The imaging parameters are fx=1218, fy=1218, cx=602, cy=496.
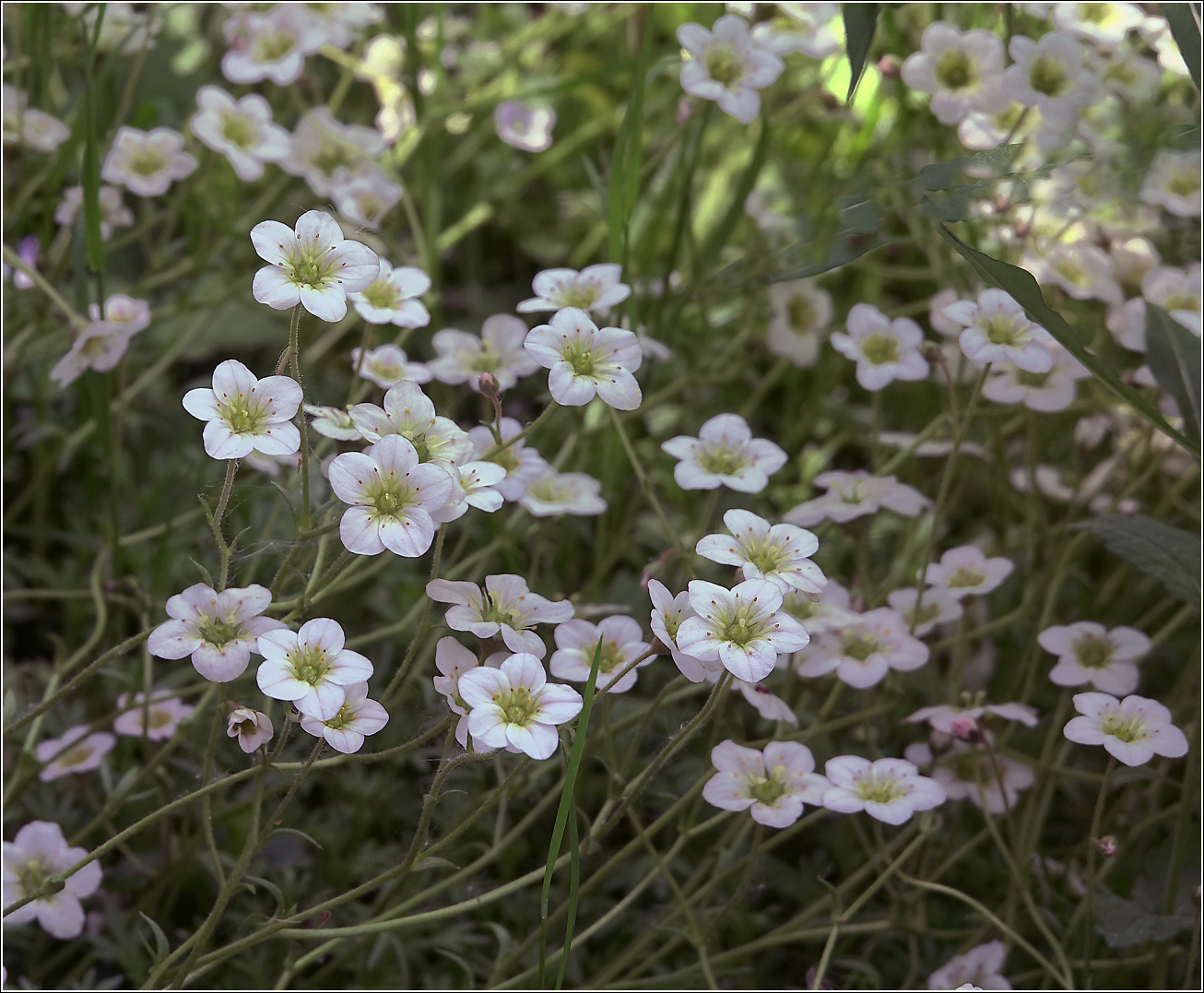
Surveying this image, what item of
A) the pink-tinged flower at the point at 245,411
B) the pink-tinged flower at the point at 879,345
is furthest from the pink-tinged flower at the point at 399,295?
the pink-tinged flower at the point at 879,345

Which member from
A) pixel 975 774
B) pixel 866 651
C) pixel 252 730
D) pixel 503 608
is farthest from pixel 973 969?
pixel 252 730

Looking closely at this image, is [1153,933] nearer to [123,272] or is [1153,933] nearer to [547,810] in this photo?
[547,810]

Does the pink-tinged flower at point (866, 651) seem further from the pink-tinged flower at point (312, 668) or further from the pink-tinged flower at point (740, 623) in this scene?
the pink-tinged flower at point (312, 668)

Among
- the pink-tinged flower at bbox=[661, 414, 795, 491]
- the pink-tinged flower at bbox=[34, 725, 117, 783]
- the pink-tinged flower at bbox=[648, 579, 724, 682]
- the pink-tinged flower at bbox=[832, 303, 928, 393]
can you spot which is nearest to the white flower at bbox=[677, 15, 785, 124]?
the pink-tinged flower at bbox=[832, 303, 928, 393]

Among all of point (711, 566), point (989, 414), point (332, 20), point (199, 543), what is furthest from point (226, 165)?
point (989, 414)

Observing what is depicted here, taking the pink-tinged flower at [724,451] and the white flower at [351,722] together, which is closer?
the white flower at [351,722]

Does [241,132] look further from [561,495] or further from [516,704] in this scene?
[516,704]

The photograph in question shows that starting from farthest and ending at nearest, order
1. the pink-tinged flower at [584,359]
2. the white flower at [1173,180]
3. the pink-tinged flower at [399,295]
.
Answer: the white flower at [1173,180]
the pink-tinged flower at [399,295]
the pink-tinged flower at [584,359]
